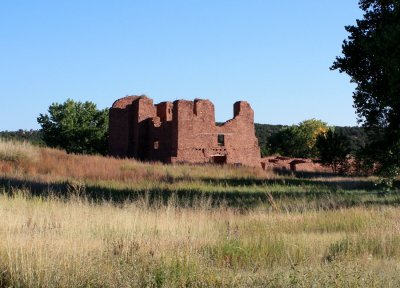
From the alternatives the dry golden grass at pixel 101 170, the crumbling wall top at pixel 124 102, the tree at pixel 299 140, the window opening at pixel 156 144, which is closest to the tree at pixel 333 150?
the window opening at pixel 156 144

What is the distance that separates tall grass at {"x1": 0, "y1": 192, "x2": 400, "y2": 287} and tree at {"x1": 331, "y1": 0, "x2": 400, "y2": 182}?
6697 millimetres

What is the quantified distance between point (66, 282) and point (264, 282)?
1.99m

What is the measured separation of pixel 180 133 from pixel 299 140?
2024 inches

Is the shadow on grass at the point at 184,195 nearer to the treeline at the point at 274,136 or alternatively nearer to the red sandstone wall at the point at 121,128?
the red sandstone wall at the point at 121,128

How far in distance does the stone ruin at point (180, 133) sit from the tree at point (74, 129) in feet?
47.8

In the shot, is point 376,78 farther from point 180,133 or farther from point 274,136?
point 274,136

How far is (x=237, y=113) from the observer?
4312 centimetres

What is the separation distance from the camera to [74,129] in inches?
2354

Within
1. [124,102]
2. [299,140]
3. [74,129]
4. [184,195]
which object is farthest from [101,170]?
[299,140]

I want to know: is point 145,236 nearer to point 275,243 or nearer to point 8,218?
point 275,243

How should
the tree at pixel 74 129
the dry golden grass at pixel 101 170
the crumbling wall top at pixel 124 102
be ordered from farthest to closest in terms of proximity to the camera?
the tree at pixel 74 129
the crumbling wall top at pixel 124 102
the dry golden grass at pixel 101 170

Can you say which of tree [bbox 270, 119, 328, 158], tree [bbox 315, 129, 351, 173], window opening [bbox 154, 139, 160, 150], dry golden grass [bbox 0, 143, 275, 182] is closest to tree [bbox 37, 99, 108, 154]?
window opening [bbox 154, 139, 160, 150]

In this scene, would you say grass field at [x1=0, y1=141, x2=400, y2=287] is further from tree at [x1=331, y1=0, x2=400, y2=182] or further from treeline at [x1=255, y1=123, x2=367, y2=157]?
treeline at [x1=255, y1=123, x2=367, y2=157]

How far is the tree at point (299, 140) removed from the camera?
286 feet
